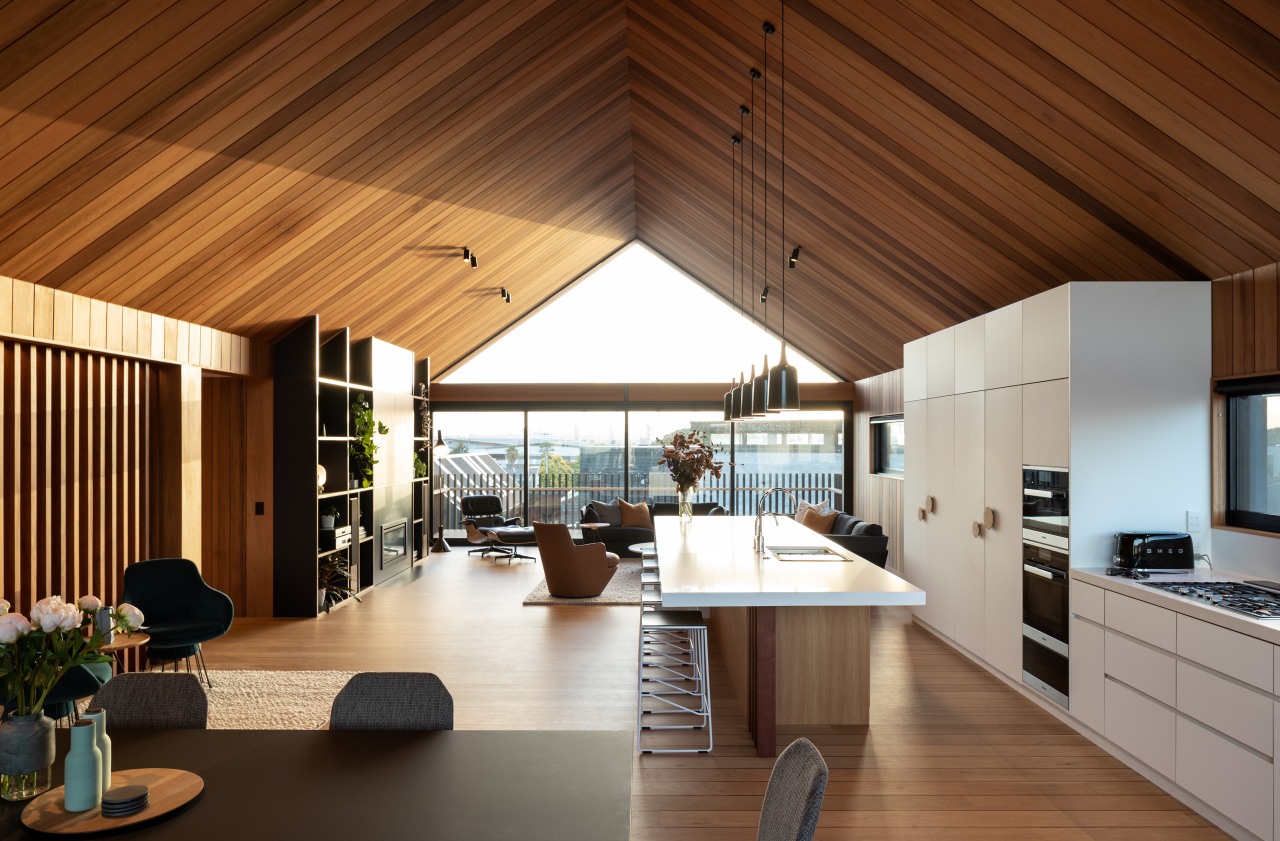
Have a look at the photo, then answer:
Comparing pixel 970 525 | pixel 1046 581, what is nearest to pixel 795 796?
pixel 1046 581

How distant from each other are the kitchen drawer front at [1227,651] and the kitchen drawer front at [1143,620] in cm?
7

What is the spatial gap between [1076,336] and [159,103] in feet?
14.5

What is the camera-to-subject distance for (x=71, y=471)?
4973 millimetres

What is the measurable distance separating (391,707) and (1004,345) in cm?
423

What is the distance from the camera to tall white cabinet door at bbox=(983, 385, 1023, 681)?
4.92 meters

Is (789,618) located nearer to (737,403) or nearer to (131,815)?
(737,403)

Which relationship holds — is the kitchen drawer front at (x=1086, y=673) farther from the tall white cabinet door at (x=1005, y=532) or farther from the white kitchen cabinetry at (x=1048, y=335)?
the white kitchen cabinetry at (x=1048, y=335)

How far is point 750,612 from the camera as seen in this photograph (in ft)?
14.5

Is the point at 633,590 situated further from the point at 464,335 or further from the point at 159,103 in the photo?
the point at 159,103

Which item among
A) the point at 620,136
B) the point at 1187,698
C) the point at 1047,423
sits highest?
the point at 620,136

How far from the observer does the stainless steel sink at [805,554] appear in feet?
15.5

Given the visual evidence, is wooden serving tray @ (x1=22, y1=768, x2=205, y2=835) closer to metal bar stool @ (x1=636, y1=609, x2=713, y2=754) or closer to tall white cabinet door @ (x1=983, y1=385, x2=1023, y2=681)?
metal bar stool @ (x1=636, y1=609, x2=713, y2=754)

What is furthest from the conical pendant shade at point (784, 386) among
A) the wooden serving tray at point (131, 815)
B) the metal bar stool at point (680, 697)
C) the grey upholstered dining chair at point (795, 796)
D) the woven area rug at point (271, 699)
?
the wooden serving tray at point (131, 815)

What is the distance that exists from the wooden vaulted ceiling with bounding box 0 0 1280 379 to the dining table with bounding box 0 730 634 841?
2560 millimetres
